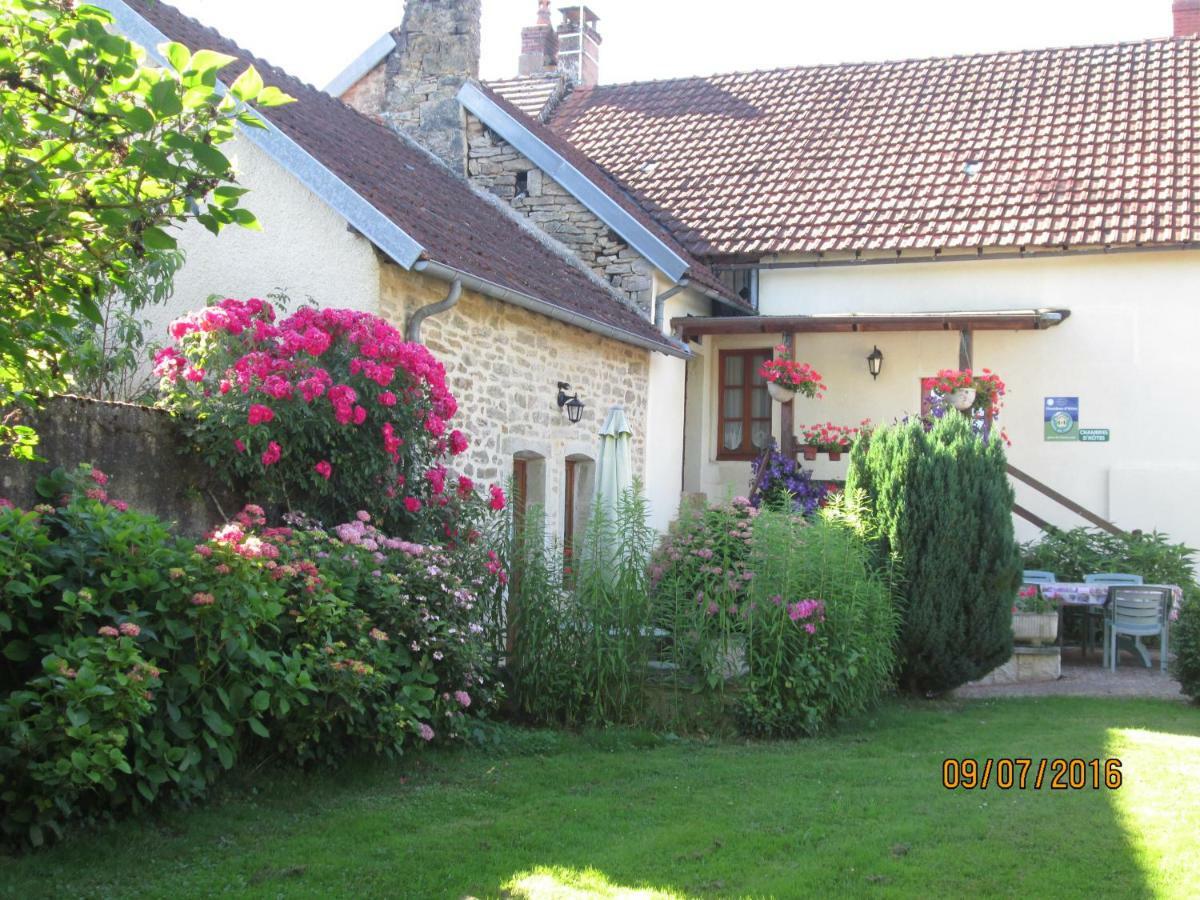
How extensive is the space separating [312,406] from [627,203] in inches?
334

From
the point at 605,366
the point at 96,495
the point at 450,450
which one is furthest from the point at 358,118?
the point at 96,495

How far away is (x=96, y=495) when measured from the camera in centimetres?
577

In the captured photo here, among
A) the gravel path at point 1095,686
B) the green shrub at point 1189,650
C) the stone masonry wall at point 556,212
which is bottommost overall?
the gravel path at point 1095,686

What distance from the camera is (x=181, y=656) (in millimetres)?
5410

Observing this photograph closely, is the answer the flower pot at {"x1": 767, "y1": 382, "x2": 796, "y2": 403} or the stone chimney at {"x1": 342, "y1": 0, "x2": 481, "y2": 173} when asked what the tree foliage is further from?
the flower pot at {"x1": 767, "y1": 382, "x2": 796, "y2": 403}

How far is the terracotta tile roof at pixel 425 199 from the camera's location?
31.8 feet

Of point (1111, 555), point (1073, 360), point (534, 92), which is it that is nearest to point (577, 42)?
point (534, 92)

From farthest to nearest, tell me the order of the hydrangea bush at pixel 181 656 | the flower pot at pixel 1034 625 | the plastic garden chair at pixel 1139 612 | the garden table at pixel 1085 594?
1. the garden table at pixel 1085 594
2. the plastic garden chair at pixel 1139 612
3. the flower pot at pixel 1034 625
4. the hydrangea bush at pixel 181 656

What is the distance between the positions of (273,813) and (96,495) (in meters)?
1.64

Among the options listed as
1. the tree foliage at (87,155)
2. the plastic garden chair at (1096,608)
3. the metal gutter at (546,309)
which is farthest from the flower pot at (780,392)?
the tree foliage at (87,155)

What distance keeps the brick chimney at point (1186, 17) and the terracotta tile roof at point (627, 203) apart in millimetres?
8025
